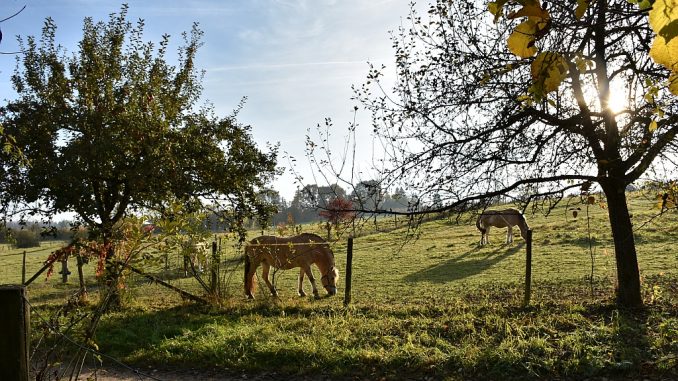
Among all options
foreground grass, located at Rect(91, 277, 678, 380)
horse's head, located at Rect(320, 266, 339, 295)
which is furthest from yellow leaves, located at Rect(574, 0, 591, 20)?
horse's head, located at Rect(320, 266, 339, 295)

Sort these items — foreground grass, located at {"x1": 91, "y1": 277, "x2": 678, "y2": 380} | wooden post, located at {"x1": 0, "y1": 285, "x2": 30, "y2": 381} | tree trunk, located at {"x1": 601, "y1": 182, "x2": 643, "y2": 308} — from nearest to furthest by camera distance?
wooden post, located at {"x1": 0, "y1": 285, "x2": 30, "y2": 381}, foreground grass, located at {"x1": 91, "y1": 277, "x2": 678, "y2": 380}, tree trunk, located at {"x1": 601, "y1": 182, "x2": 643, "y2": 308}

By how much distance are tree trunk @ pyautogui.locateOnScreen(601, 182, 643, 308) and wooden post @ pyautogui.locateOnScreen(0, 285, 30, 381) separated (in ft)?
26.4

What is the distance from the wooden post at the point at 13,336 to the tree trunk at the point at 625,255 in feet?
26.4

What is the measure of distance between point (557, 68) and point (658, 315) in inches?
293

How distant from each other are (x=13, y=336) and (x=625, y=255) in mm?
8472

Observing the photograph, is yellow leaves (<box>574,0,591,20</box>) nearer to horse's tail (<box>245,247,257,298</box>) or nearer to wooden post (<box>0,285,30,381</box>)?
wooden post (<box>0,285,30,381</box>)

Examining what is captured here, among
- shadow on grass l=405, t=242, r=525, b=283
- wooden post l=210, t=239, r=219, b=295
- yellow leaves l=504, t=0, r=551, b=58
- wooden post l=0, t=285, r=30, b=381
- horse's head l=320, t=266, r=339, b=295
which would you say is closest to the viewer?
yellow leaves l=504, t=0, r=551, b=58

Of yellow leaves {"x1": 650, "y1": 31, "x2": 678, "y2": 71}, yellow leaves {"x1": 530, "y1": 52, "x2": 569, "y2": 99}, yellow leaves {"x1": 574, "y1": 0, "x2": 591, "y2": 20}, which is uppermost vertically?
yellow leaves {"x1": 574, "y1": 0, "x2": 591, "y2": 20}

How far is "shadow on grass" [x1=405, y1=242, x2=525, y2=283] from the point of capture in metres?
15.0

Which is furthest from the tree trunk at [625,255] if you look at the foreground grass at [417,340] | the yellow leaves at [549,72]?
the yellow leaves at [549,72]

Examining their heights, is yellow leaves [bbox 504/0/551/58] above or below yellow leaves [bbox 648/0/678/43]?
above

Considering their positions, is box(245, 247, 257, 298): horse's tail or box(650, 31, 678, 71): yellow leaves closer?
box(650, 31, 678, 71): yellow leaves

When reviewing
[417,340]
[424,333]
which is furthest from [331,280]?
[417,340]

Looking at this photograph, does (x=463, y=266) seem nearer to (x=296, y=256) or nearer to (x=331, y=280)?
(x=331, y=280)
